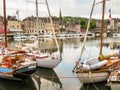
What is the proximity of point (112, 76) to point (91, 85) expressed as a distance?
407cm

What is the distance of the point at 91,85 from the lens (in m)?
25.8

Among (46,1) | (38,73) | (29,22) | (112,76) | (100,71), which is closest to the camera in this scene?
(112,76)

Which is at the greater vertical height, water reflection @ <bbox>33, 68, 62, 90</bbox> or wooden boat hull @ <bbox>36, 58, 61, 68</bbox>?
wooden boat hull @ <bbox>36, 58, 61, 68</bbox>

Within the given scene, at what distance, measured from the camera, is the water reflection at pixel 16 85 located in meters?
26.5

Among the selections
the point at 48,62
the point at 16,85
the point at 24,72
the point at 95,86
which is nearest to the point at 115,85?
the point at 95,86

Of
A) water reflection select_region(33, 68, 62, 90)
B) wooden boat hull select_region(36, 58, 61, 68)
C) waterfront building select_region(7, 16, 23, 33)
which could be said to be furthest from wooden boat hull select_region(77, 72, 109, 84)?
waterfront building select_region(7, 16, 23, 33)

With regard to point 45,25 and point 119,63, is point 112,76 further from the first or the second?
point 45,25

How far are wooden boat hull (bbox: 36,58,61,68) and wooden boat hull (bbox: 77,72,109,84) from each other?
364 inches

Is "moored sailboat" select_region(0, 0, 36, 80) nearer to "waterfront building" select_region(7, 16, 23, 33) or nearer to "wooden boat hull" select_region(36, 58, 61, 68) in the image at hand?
"wooden boat hull" select_region(36, 58, 61, 68)

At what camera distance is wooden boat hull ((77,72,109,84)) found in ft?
81.6

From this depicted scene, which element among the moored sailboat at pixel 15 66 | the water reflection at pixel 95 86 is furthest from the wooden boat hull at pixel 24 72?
the water reflection at pixel 95 86

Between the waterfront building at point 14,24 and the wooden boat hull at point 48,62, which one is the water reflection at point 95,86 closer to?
the wooden boat hull at point 48,62

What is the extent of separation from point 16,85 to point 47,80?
4.01m

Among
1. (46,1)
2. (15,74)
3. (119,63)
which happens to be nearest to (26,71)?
(15,74)
